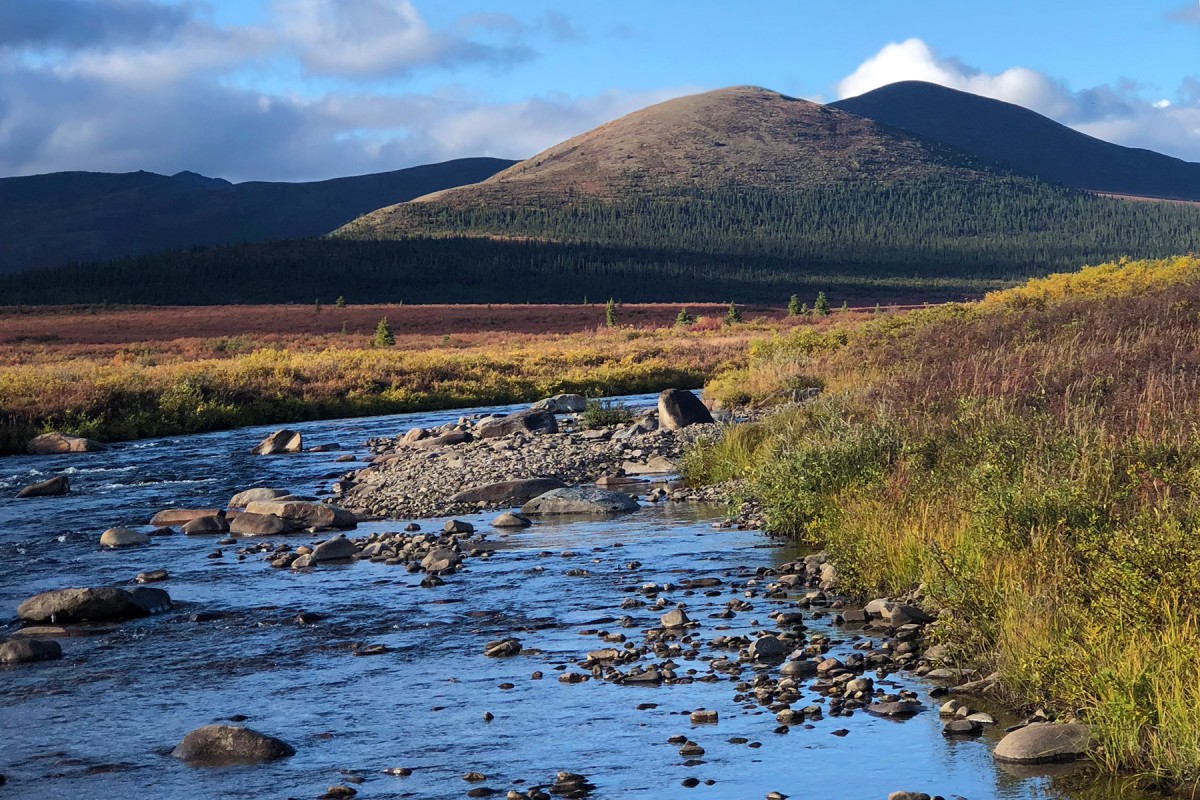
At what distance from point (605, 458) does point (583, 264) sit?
380 ft

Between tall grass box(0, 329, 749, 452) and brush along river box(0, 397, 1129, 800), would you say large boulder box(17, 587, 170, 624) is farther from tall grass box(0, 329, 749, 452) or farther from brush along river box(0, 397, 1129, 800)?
tall grass box(0, 329, 749, 452)

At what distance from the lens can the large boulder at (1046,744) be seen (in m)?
7.32

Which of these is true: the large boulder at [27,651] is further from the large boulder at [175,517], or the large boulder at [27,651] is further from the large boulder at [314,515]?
the large boulder at [175,517]

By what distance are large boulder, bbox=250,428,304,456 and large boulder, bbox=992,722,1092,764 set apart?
23.1 metres

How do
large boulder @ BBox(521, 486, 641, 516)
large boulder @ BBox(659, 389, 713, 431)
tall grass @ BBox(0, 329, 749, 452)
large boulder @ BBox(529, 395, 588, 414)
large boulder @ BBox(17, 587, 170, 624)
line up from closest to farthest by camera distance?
large boulder @ BBox(17, 587, 170, 624) < large boulder @ BBox(521, 486, 641, 516) < large boulder @ BBox(659, 389, 713, 431) < tall grass @ BBox(0, 329, 749, 452) < large boulder @ BBox(529, 395, 588, 414)

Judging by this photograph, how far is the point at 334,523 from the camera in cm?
1780

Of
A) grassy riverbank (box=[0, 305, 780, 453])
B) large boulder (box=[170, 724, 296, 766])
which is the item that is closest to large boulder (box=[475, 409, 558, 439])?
grassy riverbank (box=[0, 305, 780, 453])

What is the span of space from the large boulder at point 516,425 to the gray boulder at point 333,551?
12311 mm

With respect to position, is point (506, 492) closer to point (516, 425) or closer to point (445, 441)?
point (445, 441)

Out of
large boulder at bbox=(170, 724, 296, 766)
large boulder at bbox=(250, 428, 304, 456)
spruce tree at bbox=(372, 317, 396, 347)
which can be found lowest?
large boulder at bbox=(250, 428, 304, 456)

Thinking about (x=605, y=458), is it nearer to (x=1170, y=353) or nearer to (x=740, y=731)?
(x=1170, y=353)

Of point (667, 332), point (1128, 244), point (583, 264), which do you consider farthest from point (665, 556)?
point (1128, 244)

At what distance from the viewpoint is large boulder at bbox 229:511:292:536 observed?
17469 millimetres

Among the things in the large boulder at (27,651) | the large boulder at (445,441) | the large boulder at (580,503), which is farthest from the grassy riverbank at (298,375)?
the large boulder at (27,651)
